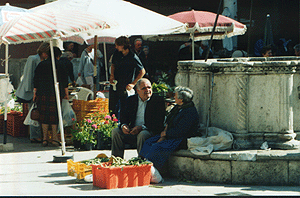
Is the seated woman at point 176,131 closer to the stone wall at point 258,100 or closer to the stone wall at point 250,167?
the stone wall at point 250,167

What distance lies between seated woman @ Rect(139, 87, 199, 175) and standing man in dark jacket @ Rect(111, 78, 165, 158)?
0.27m

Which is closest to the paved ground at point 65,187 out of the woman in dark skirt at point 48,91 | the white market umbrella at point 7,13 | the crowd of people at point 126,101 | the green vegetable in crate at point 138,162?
the green vegetable in crate at point 138,162

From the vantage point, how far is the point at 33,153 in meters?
8.48

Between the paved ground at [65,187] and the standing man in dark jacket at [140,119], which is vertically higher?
the standing man in dark jacket at [140,119]

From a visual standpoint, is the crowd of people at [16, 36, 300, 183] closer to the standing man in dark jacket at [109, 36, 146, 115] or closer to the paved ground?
the standing man in dark jacket at [109, 36, 146, 115]

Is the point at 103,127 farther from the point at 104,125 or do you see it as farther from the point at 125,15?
the point at 125,15

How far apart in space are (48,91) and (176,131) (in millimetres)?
3243

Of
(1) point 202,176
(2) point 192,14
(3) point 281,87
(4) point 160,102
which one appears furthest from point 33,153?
(2) point 192,14

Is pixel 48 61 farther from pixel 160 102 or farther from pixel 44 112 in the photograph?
pixel 160 102

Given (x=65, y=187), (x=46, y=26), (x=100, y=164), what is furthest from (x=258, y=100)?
(x=46, y=26)

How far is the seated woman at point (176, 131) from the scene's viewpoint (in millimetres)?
6570

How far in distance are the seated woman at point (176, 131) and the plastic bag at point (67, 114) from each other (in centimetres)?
270

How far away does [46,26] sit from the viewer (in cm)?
706

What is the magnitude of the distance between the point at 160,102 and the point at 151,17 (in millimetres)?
2618
